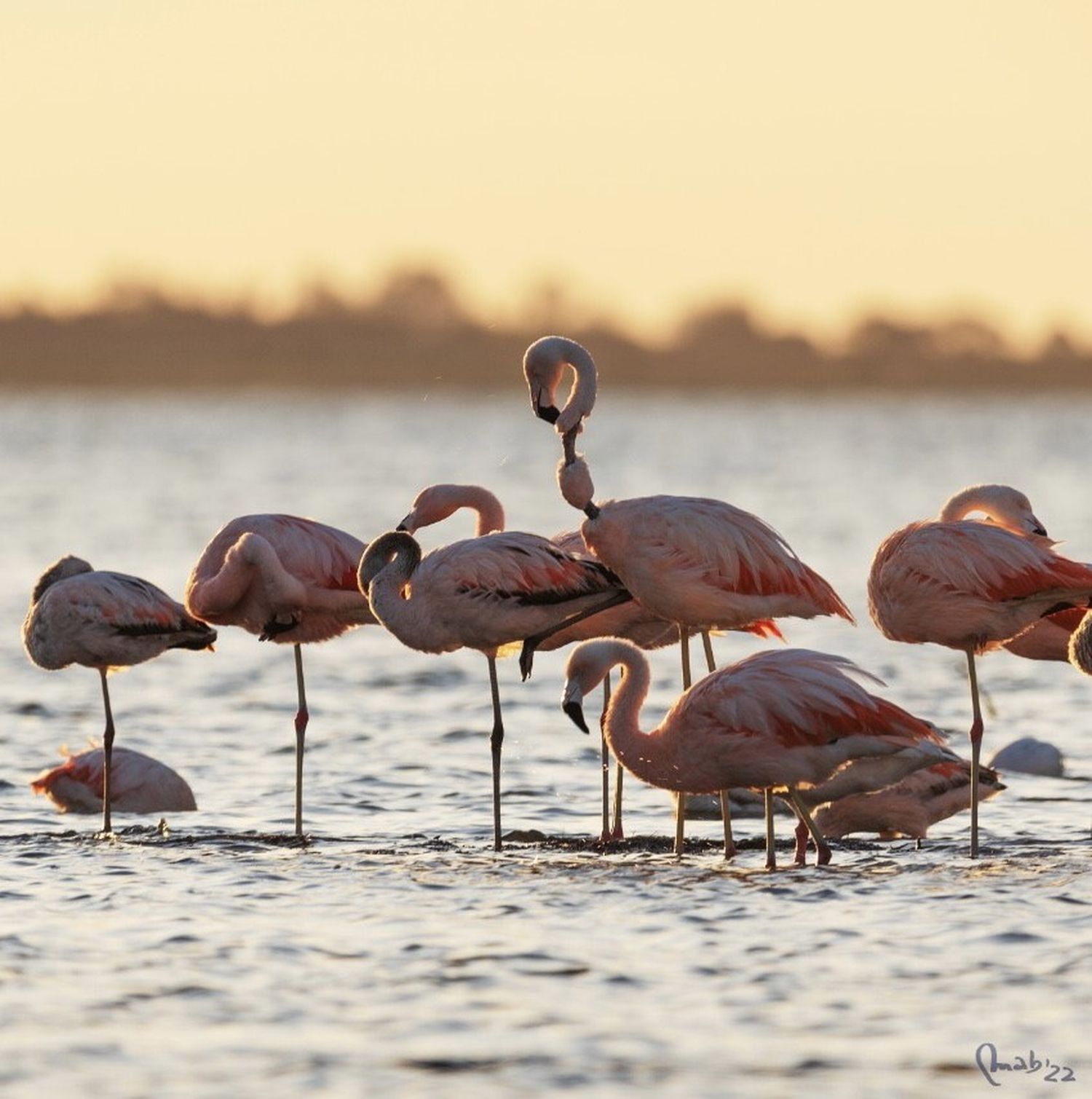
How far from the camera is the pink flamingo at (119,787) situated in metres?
9.33

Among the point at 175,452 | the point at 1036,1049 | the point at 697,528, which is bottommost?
the point at 1036,1049

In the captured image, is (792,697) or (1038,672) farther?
(1038,672)

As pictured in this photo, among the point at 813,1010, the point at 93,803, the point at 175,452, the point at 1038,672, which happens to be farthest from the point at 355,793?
the point at 175,452

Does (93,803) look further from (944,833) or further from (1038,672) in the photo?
(1038,672)

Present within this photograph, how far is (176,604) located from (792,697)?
3.01 meters

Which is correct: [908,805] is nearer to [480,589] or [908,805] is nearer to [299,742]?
[480,589]

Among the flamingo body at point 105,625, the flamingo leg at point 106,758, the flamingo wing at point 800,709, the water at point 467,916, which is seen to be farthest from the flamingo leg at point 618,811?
the flamingo leg at point 106,758

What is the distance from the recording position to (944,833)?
880 centimetres

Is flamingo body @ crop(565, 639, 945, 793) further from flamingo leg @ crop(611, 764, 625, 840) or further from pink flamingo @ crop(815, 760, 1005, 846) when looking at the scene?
flamingo leg @ crop(611, 764, 625, 840)

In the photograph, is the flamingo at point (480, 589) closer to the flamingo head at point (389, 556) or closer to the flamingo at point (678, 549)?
the flamingo head at point (389, 556)

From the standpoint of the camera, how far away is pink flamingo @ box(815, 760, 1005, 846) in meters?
8.28

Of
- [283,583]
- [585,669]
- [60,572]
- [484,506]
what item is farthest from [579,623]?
[60,572]

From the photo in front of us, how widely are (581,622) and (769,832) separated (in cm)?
147
